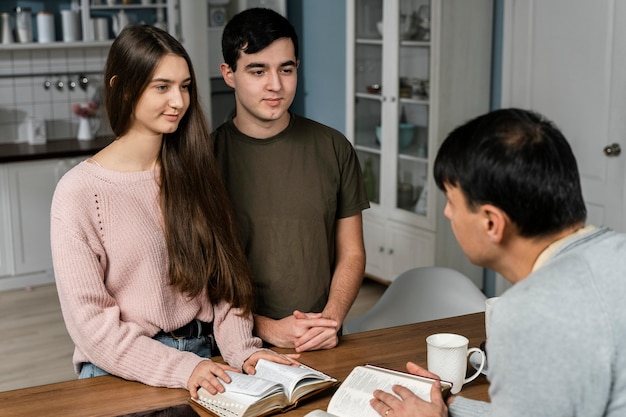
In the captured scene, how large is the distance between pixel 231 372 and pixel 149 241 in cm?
35

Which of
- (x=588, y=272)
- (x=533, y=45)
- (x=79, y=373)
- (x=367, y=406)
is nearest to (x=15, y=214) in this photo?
(x=533, y=45)

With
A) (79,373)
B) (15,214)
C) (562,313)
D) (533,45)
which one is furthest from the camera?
(15,214)

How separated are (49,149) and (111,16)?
1005mm

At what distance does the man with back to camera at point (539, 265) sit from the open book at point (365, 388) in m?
0.44

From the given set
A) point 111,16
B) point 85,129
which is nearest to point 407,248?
point 85,129

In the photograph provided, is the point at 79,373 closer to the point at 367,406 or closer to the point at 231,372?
the point at 231,372

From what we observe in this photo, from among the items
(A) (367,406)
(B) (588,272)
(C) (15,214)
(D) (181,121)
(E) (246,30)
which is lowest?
(C) (15,214)

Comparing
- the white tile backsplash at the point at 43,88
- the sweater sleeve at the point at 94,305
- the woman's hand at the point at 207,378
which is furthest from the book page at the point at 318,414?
the white tile backsplash at the point at 43,88

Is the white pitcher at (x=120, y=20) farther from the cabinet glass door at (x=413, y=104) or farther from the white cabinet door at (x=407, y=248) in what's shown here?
the white cabinet door at (x=407, y=248)

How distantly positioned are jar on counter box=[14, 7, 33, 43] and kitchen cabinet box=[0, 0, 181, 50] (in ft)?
0.16

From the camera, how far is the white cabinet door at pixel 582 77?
3920mm

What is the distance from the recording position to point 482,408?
1.71 metres

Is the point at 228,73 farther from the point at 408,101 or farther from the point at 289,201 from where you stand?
the point at 408,101

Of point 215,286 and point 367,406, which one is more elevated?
point 215,286
